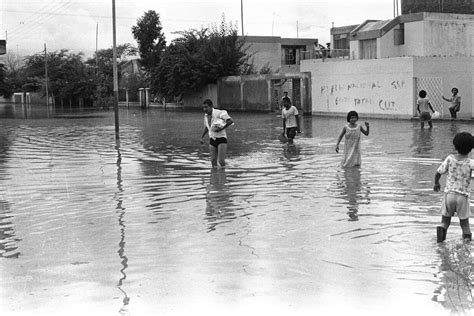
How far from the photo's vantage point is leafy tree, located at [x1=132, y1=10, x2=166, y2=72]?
A: 67812mm

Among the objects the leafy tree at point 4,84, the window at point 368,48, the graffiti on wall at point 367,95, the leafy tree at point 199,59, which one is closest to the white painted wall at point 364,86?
the graffiti on wall at point 367,95

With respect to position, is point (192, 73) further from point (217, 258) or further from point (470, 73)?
point (217, 258)

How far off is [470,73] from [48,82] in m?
59.4

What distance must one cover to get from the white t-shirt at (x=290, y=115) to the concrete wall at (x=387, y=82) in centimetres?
1372

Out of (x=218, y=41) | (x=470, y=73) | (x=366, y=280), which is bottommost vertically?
(x=366, y=280)

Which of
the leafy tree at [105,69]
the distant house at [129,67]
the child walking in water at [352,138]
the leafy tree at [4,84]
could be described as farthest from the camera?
the leafy tree at [4,84]

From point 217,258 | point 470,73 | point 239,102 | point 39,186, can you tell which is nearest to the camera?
point 217,258

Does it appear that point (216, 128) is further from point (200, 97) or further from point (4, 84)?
point (4, 84)

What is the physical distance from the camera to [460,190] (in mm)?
7164

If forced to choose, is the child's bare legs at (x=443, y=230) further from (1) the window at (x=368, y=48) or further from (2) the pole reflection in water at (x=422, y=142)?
(1) the window at (x=368, y=48)

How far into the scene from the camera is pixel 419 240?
24.1 feet

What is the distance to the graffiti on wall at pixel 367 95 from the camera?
32.5m

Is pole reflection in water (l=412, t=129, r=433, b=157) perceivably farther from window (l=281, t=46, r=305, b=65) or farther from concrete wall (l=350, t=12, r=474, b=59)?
window (l=281, t=46, r=305, b=65)

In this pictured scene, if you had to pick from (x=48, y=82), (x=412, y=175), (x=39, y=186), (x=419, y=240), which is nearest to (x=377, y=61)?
(x=412, y=175)
